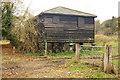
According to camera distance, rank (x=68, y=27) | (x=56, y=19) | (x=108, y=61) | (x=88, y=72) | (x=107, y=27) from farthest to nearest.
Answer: (x=107, y=27), (x=68, y=27), (x=56, y=19), (x=88, y=72), (x=108, y=61)

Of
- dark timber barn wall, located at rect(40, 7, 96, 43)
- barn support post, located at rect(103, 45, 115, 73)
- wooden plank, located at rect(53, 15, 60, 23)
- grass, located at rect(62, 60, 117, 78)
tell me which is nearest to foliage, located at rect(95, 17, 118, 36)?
dark timber barn wall, located at rect(40, 7, 96, 43)

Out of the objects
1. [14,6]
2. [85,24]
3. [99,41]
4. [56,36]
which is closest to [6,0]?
[14,6]

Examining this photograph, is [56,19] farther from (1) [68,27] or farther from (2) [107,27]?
(2) [107,27]

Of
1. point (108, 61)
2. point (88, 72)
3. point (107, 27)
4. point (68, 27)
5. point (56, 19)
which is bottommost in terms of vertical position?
point (88, 72)

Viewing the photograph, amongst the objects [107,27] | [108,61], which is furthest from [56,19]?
[107,27]

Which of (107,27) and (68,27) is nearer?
(68,27)

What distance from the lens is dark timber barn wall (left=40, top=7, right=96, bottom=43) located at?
1745 cm

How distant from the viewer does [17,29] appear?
16.4 metres

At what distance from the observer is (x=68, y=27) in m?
18.6

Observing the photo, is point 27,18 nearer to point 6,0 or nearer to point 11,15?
point 11,15

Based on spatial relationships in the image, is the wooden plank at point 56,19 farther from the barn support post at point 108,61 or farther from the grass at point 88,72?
the barn support post at point 108,61

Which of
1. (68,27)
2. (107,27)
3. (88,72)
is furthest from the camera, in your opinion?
(107,27)

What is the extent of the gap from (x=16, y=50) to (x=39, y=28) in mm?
4570

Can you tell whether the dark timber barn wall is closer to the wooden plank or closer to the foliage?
the wooden plank
